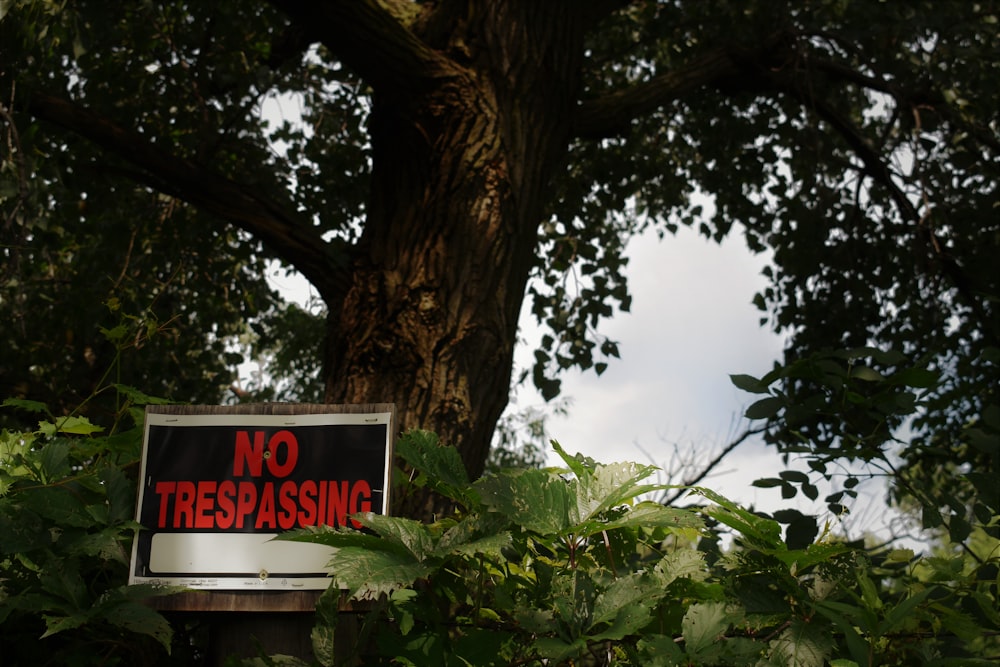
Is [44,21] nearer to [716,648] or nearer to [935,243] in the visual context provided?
[716,648]

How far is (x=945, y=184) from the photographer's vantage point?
508 centimetres

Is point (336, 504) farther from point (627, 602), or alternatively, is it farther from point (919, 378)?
point (919, 378)

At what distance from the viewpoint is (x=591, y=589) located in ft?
3.74

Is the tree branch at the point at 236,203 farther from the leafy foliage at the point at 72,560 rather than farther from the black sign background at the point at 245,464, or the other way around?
the black sign background at the point at 245,464

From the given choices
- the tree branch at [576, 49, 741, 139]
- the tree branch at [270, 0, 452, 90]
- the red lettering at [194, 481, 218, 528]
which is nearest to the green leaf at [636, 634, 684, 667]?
the red lettering at [194, 481, 218, 528]

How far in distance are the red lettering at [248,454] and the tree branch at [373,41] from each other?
5.69ft

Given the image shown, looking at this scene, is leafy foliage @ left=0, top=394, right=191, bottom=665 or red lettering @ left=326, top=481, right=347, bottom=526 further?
red lettering @ left=326, top=481, right=347, bottom=526

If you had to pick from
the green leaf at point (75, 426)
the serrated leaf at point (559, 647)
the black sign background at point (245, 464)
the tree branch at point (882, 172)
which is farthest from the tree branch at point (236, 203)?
the tree branch at point (882, 172)

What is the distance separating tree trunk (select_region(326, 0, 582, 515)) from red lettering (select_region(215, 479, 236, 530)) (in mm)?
867

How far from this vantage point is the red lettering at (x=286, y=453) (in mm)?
1482

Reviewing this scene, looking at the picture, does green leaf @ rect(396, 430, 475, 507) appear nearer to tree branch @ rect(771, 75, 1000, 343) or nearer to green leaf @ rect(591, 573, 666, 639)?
green leaf @ rect(591, 573, 666, 639)

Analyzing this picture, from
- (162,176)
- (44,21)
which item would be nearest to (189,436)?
(162,176)

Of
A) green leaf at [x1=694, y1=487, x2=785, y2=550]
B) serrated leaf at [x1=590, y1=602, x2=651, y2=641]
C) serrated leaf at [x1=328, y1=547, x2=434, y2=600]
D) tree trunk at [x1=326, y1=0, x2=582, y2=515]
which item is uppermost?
tree trunk at [x1=326, y1=0, x2=582, y2=515]

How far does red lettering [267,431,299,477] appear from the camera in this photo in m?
1.48
